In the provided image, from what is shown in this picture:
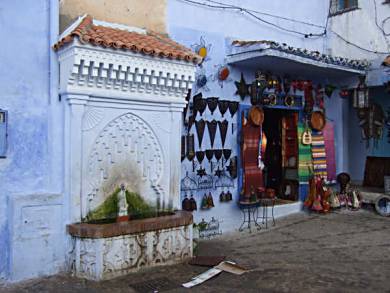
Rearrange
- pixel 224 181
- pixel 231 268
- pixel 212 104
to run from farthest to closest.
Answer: pixel 224 181 < pixel 212 104 < pixel 231 268

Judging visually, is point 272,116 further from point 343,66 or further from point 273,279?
point 273,279

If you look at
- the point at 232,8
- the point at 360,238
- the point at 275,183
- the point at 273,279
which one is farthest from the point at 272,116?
the point at 273,279

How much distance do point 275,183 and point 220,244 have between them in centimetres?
351

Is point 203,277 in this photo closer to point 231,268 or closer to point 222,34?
point 231,268

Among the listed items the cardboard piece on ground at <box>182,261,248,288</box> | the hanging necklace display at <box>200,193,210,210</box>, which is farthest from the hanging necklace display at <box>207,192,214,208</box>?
the cardboard piece on ground at <box>182,261,248,288</box>

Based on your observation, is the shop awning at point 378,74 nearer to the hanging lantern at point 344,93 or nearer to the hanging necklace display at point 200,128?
the hanging lantern at point 344,93

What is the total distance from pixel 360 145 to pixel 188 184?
5.74 m

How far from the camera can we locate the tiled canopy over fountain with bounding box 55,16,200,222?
5.70m

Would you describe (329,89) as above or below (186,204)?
above

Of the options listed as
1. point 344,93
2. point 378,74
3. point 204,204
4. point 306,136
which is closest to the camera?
point 204,204

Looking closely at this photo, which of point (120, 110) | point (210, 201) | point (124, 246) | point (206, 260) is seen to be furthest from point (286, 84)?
point (124, 246)

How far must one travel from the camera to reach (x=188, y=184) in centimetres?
787

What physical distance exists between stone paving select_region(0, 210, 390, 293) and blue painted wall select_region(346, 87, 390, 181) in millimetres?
2501

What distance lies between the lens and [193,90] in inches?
312
